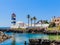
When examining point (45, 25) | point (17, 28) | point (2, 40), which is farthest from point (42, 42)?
point (45, 25)

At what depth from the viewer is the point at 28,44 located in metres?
11.7

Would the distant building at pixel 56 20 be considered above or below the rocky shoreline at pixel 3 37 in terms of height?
above

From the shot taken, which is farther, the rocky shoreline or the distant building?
the distant building

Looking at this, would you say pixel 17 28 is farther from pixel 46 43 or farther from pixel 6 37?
pixel 46 43

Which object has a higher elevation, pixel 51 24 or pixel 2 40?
pixel 51 24

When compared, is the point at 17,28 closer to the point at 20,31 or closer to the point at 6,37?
the point at 20,31

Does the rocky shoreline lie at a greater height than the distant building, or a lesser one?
lesser

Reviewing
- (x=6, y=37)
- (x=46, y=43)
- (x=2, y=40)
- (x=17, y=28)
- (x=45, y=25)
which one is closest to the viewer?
(x=46, y=43)

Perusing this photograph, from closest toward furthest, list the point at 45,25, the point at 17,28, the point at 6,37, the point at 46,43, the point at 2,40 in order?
the point at 46,43 < the point at 2,40 < the point at 6,37 < the point at 17,28 < the point at 45,25

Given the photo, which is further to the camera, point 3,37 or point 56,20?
point 56,20

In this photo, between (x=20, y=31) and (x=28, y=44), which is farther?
(x=20, y=31)

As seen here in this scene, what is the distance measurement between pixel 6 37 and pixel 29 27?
696 centimetres

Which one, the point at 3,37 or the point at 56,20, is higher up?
the point at 56,20

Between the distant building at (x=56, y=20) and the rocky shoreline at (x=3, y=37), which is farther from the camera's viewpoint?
the distant building at (x=56, y=20)
